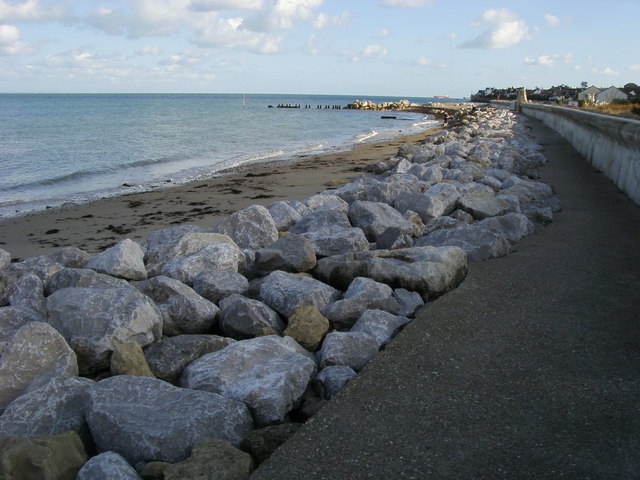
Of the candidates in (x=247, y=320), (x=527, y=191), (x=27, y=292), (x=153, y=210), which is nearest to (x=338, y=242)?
(x=247, y=320)

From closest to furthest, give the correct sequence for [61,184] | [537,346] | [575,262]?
[537,346]
[575,262]
[61,184]

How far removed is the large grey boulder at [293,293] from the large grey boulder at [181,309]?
14.1 inches

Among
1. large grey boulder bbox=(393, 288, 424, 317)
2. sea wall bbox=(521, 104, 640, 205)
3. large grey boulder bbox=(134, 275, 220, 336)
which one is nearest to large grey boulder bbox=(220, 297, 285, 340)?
large grey boulder bbox=(134, 275, 220, 336)

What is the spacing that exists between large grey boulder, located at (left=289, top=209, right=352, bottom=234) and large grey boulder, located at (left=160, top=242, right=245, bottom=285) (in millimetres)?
1136

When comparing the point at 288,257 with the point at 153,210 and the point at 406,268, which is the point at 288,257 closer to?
the point at 406,268

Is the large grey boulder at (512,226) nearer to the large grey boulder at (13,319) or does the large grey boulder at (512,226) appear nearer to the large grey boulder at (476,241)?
the large grey boulder at (476,241)

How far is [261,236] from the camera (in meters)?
4.84

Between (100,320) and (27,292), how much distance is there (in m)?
0.97

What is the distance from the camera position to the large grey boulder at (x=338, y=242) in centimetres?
443

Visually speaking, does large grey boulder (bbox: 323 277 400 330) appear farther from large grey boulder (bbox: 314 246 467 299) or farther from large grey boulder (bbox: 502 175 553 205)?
large grey boulder (bbox: 502 175 553 205)

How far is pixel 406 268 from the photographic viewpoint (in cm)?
356

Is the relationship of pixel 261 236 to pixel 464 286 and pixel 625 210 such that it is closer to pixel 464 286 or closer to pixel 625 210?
pixel 464 286

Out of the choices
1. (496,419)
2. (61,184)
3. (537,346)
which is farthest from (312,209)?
(61,184)

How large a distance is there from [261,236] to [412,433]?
301 centimetres
